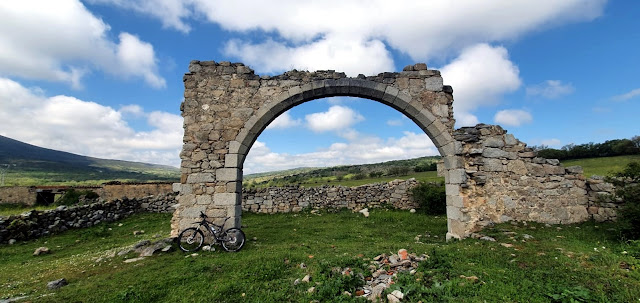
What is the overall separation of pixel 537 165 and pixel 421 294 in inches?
261

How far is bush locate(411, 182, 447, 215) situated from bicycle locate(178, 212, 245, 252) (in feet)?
30.4

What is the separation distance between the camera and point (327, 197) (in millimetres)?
15445

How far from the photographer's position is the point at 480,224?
7.91 metres

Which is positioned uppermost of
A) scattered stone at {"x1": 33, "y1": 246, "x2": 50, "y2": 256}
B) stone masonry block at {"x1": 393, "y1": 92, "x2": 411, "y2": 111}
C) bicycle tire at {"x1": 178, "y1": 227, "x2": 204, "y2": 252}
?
stone masonry block at {"x1": 393, "y1": 92, "x2": 411, "y2": 111}

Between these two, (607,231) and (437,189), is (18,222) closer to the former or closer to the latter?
(437,189)

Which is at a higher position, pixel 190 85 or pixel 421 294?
pixel 190 85

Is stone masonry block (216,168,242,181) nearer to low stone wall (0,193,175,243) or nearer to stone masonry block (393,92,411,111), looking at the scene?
low stone wall (0,193,175,243)

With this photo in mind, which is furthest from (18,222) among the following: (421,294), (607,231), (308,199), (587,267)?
(607,231)

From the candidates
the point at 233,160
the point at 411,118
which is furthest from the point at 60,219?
the point at 411,118

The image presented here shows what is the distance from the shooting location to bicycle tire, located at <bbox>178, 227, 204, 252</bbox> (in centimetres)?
725

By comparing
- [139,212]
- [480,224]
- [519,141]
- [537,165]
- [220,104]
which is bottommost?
[139,212]

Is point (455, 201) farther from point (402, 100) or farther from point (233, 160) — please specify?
point (233, 160)

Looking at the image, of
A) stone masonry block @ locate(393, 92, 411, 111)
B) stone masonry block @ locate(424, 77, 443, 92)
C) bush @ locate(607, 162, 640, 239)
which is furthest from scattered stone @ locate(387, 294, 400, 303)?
stone masonry block @ locate(424, 77, 443, 92)

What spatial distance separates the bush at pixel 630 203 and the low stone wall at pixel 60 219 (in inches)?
524
